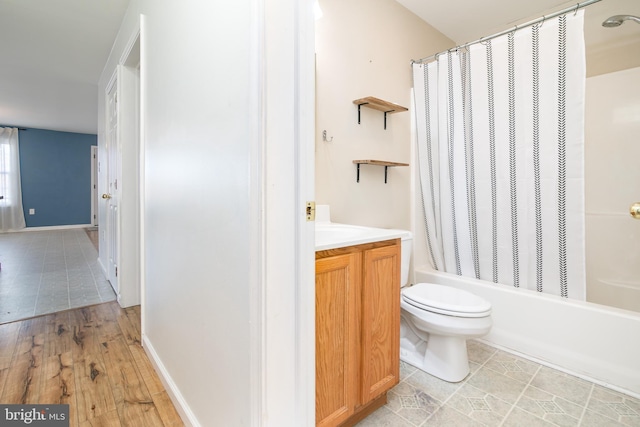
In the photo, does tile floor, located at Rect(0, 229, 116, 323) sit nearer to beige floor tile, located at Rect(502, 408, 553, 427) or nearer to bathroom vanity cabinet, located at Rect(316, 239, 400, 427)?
bathroom vanity cabinet, located at Rect(316, 239, 400, 427)

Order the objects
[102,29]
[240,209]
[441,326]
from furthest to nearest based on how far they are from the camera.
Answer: [102,29]
[441,326]
[240,209]

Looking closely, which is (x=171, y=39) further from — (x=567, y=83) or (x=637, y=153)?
(x=637, y=153)

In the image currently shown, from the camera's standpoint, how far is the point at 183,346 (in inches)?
49.9

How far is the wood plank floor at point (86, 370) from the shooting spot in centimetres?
132

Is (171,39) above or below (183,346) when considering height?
above

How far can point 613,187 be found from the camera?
220 cm

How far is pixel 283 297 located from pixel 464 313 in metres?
1.05

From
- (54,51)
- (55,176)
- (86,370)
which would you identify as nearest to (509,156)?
(86,370)

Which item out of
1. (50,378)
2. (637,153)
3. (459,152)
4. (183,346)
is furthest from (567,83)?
(50,378)

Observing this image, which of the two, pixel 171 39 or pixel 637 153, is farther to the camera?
pixel 637 153

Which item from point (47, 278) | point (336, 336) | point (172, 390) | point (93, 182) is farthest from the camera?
point (93, 182)

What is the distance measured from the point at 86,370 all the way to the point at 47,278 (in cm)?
219

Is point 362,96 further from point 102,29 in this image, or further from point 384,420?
point 102,29

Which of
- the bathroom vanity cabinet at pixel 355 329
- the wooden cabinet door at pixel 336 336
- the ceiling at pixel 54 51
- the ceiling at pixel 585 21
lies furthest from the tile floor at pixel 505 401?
the ceiling at pixel 54 51
